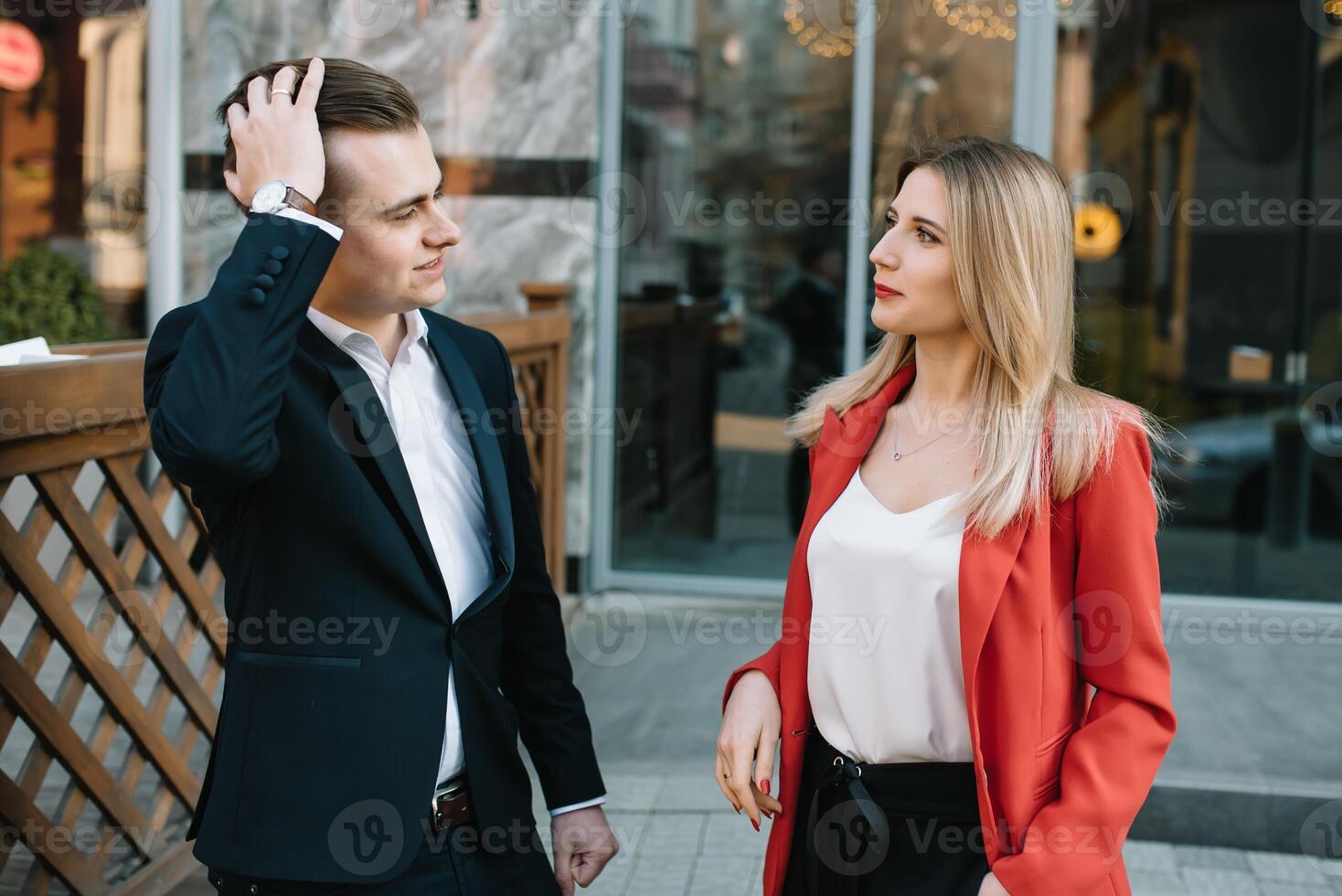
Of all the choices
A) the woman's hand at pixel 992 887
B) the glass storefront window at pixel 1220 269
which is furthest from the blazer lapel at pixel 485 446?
the glass storefront window at pixel 1220 269

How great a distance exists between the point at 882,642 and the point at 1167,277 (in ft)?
17.4

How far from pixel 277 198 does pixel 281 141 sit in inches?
3.5

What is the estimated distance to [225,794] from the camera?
1.71 metres

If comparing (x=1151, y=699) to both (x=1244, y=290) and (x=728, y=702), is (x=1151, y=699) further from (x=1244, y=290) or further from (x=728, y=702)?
(x=1244, y=290)

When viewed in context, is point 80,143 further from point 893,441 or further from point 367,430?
point 893,441

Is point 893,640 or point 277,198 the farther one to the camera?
point 893,640

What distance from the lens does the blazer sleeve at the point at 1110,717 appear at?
68.5 inches

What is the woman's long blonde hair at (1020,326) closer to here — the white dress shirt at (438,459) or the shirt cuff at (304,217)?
the white dress shirt at (438,459)

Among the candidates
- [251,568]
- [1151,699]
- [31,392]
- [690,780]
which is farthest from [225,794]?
[690,780]

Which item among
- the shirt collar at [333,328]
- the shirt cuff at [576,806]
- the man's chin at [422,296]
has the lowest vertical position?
the shirt cuff at [576,806]

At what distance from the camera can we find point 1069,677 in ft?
6.15

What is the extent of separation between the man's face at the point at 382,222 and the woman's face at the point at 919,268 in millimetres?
665

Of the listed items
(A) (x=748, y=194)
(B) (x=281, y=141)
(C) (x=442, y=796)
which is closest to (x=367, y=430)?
(B) (x=281, y=141)

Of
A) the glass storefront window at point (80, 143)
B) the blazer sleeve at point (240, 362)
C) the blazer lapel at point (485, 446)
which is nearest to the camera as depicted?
the blazer sleeve at point (240, 362)
